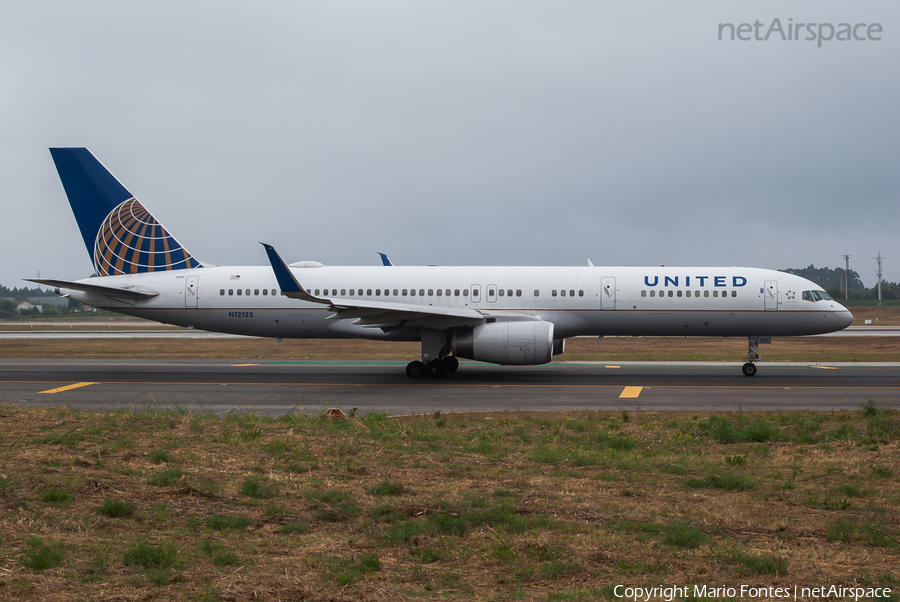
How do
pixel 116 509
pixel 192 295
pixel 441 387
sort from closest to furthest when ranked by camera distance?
pixel 116 509 → pixel 441 387 → pixel 192 295

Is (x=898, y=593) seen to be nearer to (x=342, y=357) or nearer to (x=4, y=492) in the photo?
(x=4, y=492)

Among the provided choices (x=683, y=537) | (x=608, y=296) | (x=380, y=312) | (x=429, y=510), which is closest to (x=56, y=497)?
(x=429, y=510)

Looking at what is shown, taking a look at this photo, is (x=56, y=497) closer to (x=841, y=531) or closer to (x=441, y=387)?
(x=841, y=531)

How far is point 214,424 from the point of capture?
1307 centimetres

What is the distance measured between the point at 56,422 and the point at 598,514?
10.1m

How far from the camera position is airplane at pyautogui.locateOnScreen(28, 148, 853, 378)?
81.4 ft

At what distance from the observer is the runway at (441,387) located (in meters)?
17.5


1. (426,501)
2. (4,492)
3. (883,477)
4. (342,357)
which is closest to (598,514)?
(426,501)

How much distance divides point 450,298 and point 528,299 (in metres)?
2.83

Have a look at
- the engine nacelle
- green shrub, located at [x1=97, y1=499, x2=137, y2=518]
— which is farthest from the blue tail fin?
green shrub, located at [x1=97, y1=499, x2=137, y2=518]

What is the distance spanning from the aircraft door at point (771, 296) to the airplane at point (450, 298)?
35mm

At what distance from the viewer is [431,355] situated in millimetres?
23906

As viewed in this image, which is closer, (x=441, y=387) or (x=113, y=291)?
(x=441, y=387)

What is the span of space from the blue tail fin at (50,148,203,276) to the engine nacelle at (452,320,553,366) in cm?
1225
